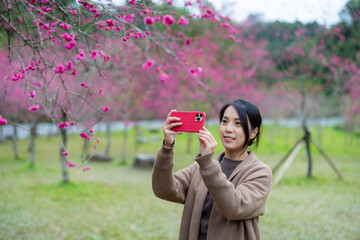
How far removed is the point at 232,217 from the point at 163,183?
1.50ft

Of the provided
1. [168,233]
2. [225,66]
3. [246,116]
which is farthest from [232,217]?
[225,66]

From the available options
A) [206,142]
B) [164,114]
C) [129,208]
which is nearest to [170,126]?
[206,142]

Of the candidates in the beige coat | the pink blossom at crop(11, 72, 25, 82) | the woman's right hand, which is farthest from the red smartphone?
the pink blossom at crop(11, 72, 25, 82)

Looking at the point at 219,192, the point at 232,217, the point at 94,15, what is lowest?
the point at 232,217

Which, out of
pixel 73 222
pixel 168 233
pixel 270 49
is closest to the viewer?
pixel 168 233

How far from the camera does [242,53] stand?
46.3 feet

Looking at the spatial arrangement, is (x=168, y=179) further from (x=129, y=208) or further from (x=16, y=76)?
(x=129, y=208)

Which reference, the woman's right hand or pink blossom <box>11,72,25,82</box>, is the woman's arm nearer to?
the woman's right hand

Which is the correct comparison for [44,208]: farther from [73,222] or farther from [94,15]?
[94,15]

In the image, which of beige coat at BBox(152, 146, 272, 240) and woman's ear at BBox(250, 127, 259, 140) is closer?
beige coat at BBox(152, 146, 272, 240)

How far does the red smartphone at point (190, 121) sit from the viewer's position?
1.63 m

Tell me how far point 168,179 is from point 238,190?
16.4 inches

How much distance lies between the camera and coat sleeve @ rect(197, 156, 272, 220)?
1561 millimetres

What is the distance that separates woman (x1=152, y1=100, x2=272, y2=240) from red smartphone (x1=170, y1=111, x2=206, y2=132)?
27mm
